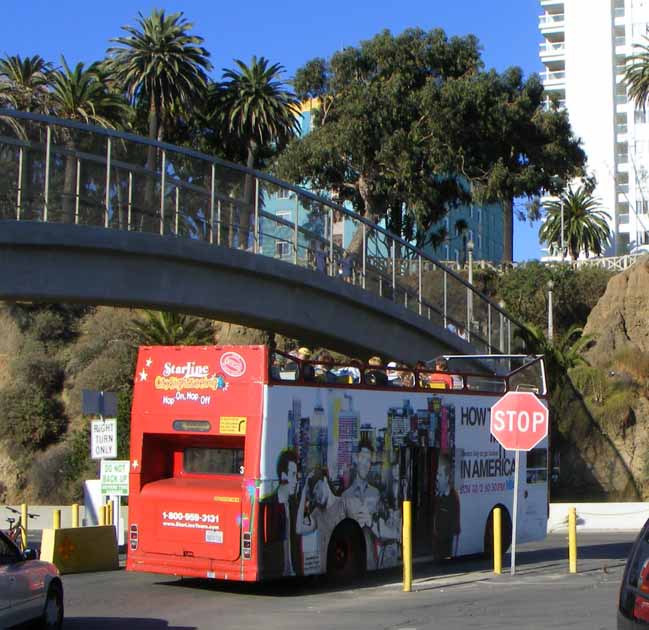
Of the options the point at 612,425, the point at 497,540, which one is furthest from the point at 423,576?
the point at 612,425

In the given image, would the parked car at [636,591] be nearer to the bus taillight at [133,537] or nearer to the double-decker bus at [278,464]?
the double-decker bus at [278,464]

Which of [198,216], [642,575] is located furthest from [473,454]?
[642,575]

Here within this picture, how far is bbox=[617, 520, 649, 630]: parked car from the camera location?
7309mm

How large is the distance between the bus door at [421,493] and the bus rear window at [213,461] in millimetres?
3551

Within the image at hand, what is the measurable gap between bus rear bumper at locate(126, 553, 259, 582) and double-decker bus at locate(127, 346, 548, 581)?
0.02m

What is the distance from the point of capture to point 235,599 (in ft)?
48.8

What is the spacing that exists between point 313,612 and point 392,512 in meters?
3.51

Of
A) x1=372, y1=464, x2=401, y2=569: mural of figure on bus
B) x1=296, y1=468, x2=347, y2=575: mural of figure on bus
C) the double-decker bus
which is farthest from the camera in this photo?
x1=372, y1=464, x2=401, y2=569: mural of figure on bus

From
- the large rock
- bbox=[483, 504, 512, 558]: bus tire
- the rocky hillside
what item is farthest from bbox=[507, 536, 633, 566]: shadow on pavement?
the large rock

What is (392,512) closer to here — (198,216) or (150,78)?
(198,216)

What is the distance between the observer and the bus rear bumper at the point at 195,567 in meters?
14.2

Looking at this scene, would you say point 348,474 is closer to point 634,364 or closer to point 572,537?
point 572,537

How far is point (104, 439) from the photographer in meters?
20.4

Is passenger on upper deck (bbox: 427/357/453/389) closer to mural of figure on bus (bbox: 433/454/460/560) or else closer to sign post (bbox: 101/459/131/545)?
mural of figure on bus (bbox: 433/454/460/560)
